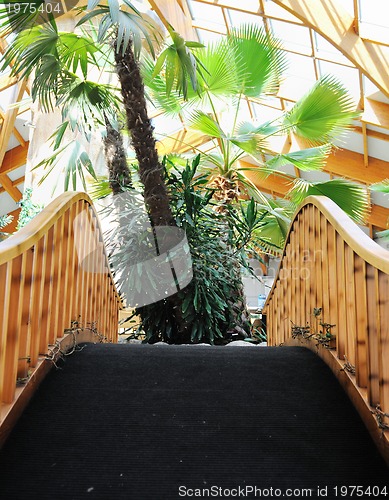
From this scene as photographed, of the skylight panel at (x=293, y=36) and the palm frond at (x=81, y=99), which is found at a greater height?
the skylight panel at (x=293, y=36)

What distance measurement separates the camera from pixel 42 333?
200 cm

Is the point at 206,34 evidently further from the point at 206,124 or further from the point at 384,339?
the point at 384,339

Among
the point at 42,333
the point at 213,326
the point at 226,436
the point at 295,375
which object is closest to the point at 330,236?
the point at 295,375

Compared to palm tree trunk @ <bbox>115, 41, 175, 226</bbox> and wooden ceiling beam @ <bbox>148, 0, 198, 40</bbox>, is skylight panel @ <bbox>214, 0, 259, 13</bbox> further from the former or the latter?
palm tree trunk @ <bbox>115, 41, 175, 226</bbox>

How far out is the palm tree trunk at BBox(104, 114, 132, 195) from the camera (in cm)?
426

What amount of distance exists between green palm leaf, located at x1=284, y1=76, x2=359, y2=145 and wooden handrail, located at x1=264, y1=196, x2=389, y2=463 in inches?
69.2

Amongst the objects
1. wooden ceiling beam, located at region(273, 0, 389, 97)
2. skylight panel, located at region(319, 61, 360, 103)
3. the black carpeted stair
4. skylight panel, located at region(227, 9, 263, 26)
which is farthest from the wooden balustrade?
skylight panel, located at region(319, 61, 360, 103)

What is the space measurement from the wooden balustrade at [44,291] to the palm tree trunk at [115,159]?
1.13 metres

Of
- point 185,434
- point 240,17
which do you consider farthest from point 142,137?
point 240,17

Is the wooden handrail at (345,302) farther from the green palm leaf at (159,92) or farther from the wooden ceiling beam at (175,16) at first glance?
the wooden ceiling beam at (175,16)

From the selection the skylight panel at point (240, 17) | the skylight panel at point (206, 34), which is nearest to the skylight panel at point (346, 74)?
the skylight panel at point (240, 17)

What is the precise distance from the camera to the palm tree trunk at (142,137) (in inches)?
142

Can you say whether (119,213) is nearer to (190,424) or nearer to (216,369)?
(216,369)

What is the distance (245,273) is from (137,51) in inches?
95.8
